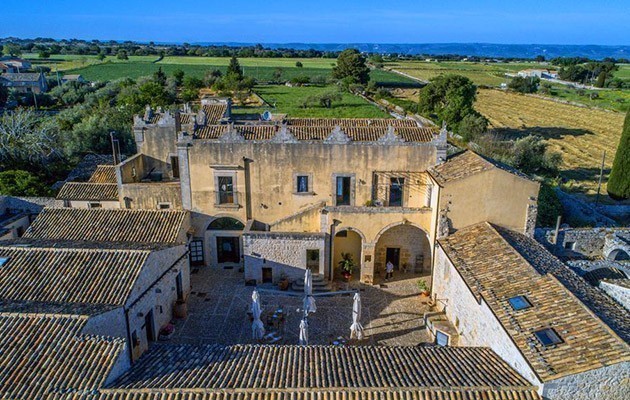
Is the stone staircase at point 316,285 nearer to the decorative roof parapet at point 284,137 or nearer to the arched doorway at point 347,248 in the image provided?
the arched doorway at point 347,248

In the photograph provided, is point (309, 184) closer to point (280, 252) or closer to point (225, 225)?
point (280, 252)

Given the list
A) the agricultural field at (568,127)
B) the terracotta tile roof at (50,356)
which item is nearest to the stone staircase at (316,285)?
the terracotta tile roof at (50,356)

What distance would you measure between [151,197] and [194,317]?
908 cm

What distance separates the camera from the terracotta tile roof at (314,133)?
26.5 meters

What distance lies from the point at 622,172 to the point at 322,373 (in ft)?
115

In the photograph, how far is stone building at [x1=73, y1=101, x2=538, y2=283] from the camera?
24.9 m

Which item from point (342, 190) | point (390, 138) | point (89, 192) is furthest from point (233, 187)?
point (89, 192)

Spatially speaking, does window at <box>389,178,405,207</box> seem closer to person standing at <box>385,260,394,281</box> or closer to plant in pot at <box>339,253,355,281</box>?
person standing at <box>385,260,394,281</box>

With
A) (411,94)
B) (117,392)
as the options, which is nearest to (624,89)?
(411,94)

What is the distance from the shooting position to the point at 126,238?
23.5 metres

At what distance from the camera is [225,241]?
28062 mm

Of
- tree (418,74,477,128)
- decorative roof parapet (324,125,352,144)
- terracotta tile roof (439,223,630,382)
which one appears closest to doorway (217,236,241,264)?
decorative roof parapet (324,125,352,144)

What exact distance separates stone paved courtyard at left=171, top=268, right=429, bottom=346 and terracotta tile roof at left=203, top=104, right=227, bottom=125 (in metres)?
16.9

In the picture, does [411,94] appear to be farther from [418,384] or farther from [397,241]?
[418,384]
